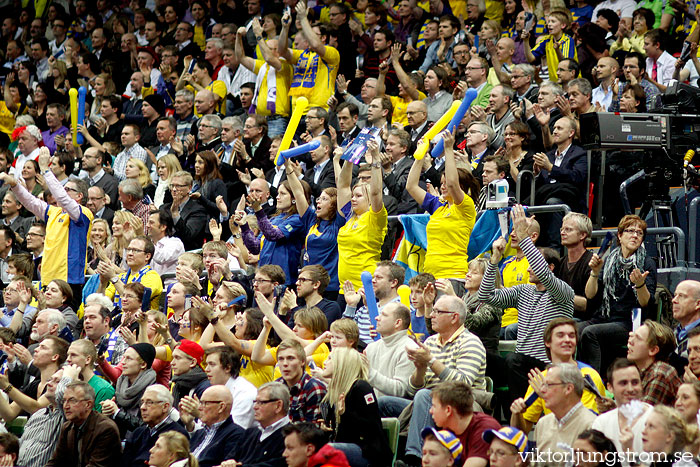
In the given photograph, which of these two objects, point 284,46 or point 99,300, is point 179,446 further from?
point 284,46

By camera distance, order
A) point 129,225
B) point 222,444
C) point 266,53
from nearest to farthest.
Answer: point 222,444
point 129,225
point 266,53

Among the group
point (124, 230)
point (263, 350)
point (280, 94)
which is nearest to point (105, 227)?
point (124, 230)

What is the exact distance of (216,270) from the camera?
28.2 feet

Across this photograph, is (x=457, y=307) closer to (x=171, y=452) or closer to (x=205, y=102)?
(x=171, y=452)

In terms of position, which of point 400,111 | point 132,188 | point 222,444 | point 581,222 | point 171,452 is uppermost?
point 581,222

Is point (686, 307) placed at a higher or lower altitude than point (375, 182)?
lower

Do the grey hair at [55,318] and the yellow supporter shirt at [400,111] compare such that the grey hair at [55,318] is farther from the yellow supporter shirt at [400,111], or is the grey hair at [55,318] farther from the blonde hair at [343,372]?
the yellow supporter shirt at [400,111]

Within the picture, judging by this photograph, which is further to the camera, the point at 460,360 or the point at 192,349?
the point at 192,349

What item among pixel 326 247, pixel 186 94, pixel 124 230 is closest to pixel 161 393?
pixel 326 247

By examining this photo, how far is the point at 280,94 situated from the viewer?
11930 mm

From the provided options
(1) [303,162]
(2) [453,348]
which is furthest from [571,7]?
(2) [453,348]

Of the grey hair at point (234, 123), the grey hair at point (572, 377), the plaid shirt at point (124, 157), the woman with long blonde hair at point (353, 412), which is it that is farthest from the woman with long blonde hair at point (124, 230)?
the grey hair at point (572, 377)

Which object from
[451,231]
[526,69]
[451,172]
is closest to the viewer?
[451,172]

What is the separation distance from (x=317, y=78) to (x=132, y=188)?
264 centimetres
